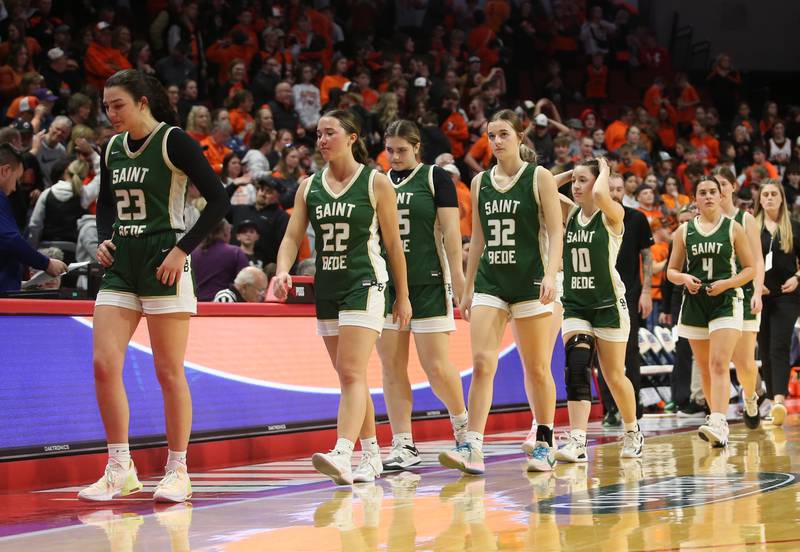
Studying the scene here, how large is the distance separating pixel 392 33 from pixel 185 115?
778 cm

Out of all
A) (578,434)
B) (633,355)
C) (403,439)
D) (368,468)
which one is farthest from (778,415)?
(368,468)

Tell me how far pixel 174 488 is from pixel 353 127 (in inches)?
89.4

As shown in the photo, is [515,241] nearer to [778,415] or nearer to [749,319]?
[749,319]

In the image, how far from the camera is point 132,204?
20.4ft

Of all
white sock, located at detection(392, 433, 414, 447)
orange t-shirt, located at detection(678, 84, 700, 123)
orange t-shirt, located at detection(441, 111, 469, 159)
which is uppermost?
orange t-shirt, located at detection(678, 84, 700, 123)

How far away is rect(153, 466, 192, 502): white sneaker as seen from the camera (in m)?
6.05

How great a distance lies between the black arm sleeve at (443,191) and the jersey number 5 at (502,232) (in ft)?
1.24

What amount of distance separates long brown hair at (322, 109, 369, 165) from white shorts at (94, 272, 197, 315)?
1335 mm

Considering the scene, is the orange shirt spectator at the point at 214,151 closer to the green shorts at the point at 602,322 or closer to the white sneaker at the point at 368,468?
the green shorts at the point at 602,322

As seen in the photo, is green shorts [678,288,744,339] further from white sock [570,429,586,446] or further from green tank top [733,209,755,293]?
white sock [570,429,586,446]

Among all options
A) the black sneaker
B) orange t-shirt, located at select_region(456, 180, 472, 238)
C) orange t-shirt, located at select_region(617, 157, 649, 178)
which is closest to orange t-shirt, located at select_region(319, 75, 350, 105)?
orange t-shirt, located at select_region(456, 180, 472, 238)

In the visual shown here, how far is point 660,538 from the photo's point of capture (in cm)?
464

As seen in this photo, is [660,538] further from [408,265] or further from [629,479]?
[408,265]

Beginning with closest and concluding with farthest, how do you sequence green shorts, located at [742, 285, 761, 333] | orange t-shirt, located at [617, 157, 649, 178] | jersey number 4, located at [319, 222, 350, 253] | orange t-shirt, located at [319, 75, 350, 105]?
1. jersey number 4, located at [319, 222, 350, 253]
2. green shorts, located at [742, 285, 761, 333]
3. orange t-shirt, located at [319, 75, 350, 105]
4. orange t-shirt, located at [617, 157, 649, 178]
